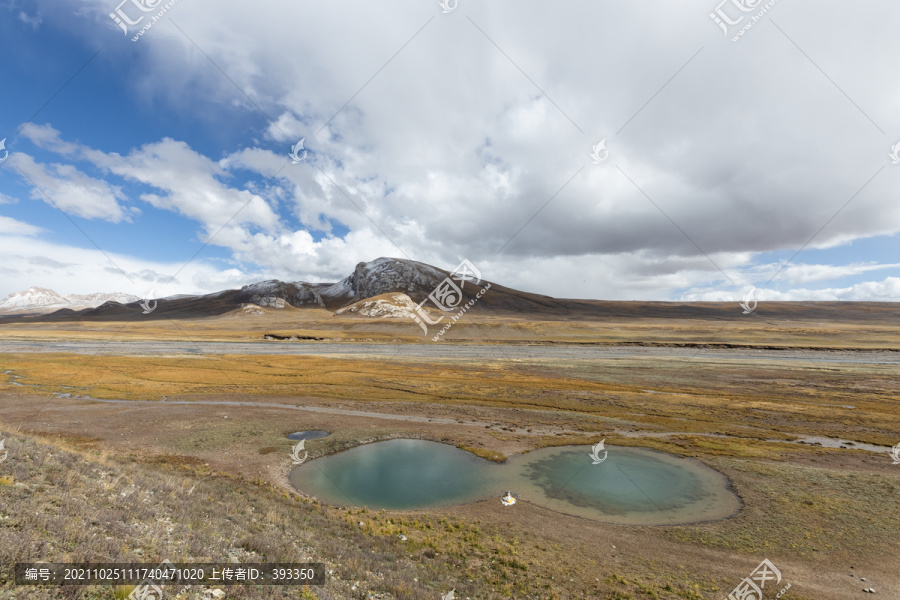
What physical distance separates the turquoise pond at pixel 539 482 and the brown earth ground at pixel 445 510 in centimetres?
144

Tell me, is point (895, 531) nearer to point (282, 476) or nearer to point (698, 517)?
point (698, 517)

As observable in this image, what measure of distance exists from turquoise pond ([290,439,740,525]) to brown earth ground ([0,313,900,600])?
4.71 ft

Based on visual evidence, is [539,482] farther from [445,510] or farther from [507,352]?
[507,352]

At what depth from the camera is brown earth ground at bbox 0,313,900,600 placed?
12.6 metres

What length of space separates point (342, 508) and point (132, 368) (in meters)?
78.7

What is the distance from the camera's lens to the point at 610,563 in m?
16.1

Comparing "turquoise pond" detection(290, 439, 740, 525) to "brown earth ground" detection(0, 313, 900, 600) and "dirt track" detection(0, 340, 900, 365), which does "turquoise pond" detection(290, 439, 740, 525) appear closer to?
"brown earth ground" detection(0, 313, 900, 600)

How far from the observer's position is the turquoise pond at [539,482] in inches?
872

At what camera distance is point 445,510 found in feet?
70.0

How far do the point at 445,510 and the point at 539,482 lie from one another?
768 centimetres

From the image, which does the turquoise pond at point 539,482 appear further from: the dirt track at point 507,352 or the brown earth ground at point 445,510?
the dirt track at point 507,352

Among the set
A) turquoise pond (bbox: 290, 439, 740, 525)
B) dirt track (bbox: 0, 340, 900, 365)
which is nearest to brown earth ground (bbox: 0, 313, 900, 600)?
turquoise pond (bbox: 290, 439, 740, 525)

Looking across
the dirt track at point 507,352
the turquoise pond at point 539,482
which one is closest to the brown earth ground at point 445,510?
the turquoise pond at point 539,482

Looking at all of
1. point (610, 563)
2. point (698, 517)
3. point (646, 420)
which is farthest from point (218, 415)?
point (646, 420)
